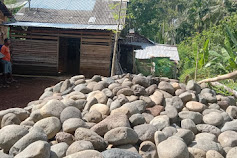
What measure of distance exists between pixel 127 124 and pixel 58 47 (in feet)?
26.1

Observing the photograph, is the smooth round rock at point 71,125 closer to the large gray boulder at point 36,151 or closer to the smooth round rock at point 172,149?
the large gray boulder at point 36,151

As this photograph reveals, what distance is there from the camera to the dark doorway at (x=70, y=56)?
39.2 feet

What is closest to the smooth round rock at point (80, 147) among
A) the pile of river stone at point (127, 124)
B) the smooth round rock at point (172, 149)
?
the pile of river stone at point (127, 124)

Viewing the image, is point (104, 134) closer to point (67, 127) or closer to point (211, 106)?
point (67, 127)

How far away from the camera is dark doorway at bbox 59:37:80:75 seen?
39.2 feet

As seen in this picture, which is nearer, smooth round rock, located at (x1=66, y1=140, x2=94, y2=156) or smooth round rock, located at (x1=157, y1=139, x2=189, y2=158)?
smooth round rock, located at (x1=66, y1=140, x2=94, y2=156)

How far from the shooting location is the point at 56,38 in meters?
10.2

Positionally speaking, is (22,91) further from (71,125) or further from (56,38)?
(71,125)

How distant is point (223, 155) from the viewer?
3088 millimetres

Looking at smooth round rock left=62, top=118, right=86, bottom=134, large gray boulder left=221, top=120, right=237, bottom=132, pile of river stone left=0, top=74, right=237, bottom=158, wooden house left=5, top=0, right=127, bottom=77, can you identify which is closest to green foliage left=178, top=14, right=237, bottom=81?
wooden house left=5, top=0, right=127, bottom=77

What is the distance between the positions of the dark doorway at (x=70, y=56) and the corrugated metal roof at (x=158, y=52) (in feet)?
10.6

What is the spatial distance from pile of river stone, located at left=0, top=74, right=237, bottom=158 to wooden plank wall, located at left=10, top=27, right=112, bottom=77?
5.15 metres

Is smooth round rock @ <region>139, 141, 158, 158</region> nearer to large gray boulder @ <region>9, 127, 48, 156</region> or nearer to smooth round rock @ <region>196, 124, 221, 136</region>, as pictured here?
smooth round rock @ <region>196, 124, 221, 136</region>

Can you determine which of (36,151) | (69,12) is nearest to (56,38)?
(69,12)
